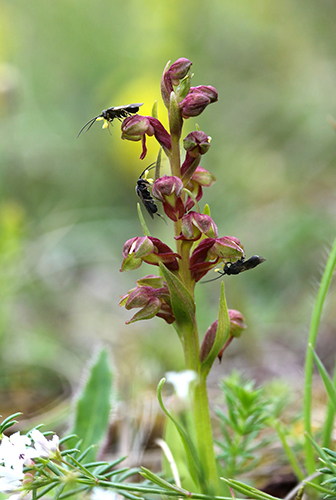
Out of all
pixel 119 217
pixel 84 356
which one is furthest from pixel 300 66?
pixel 84 356

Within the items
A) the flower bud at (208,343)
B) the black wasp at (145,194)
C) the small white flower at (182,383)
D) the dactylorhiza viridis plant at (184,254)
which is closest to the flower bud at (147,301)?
the dactylorhiza viridis plant at (184,254)

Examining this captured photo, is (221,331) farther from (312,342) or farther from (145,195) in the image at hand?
(145,195)

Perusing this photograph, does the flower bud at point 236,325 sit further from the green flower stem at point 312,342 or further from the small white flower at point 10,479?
the small white flower at point 10,479

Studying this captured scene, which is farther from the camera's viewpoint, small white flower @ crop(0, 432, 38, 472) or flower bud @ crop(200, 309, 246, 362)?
flower bud @ crop(200, 309, 246, 362)

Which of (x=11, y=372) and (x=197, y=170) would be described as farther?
(x=11, y=372)

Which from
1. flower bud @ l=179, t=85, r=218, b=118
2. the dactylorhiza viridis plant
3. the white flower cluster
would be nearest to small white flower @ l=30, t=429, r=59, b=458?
the white flower cluster

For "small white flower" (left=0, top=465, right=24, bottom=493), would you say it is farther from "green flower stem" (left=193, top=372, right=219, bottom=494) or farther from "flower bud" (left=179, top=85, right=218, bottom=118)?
"flower bud" (left=179, top=85, right=218, bottom=118)

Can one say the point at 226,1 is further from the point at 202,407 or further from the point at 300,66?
the point at 202,407
